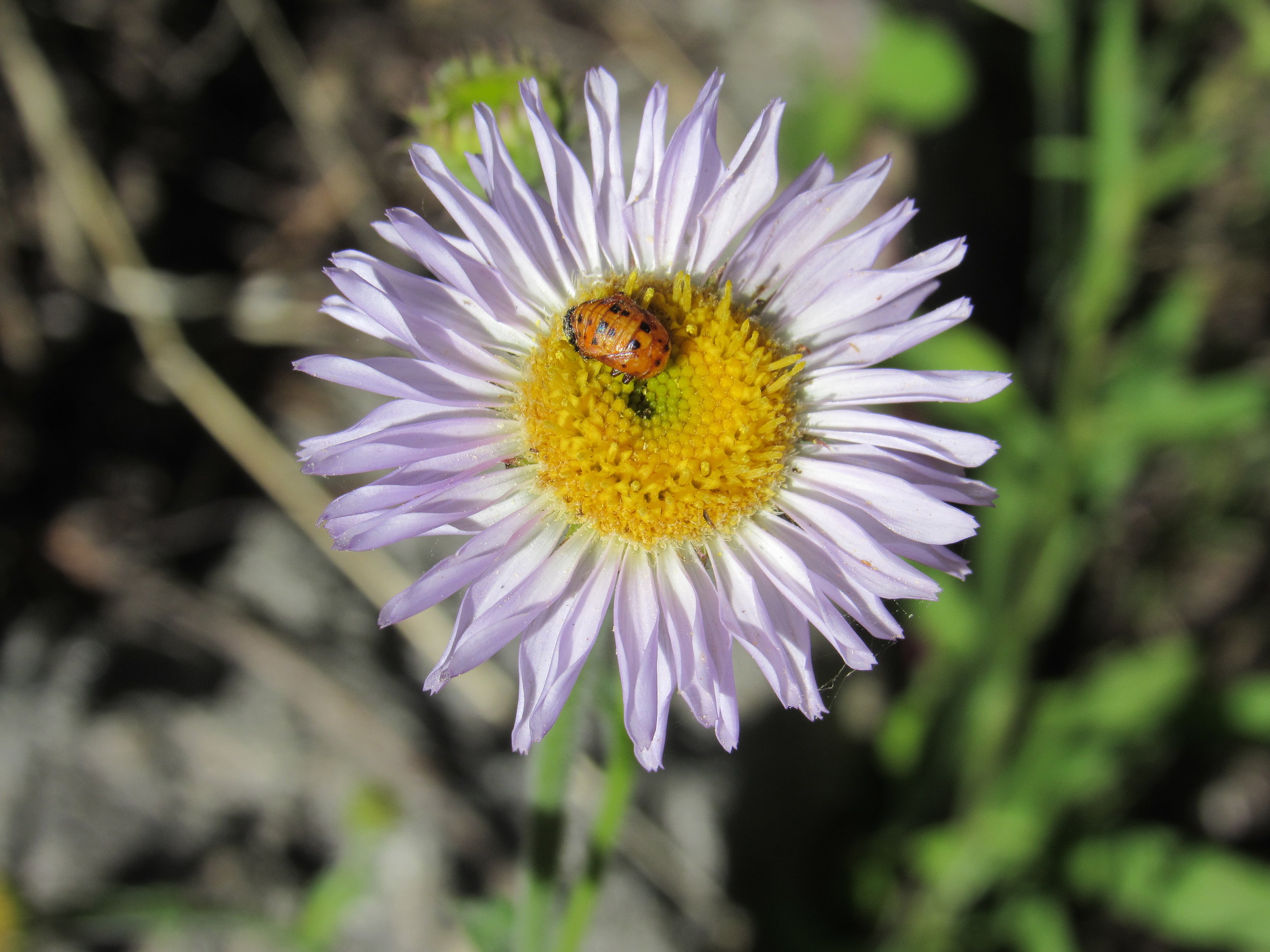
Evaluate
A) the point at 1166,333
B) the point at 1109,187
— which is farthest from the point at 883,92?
the point at 1166,333

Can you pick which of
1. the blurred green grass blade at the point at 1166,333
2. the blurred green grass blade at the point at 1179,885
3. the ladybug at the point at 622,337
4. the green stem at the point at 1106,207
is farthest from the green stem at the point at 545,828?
the blurred green grass blade at the point at 1166,333

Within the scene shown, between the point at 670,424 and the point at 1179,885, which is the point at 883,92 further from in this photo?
the point at 1179,885

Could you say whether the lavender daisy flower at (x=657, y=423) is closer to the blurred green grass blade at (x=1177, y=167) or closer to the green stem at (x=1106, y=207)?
the green stem at (x=1106, y=207)

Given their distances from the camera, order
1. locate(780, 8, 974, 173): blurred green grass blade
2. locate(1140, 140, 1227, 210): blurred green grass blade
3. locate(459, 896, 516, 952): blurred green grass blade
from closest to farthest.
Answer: locate(459, 896, 516, 952): blurred green grass blade → locate(1140, 140, 1227, 210): blurred green grass blade → locate(780, 8, 974, 173): blurred green grass blade

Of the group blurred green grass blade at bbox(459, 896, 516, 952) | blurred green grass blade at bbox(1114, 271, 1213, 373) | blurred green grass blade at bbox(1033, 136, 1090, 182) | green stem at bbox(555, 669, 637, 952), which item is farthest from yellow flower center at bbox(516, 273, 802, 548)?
blurred green grass blade at bbox(1033, 136, 1090, 182)

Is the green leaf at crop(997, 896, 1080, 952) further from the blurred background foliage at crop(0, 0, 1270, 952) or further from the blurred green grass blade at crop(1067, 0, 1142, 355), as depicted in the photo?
the blurred green grass blade at crop(1067, 0, 1142, 355)

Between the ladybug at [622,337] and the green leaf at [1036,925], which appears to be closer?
the ladybug at [622,337]

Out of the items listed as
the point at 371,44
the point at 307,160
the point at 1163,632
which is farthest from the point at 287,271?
the point at 1163,632
